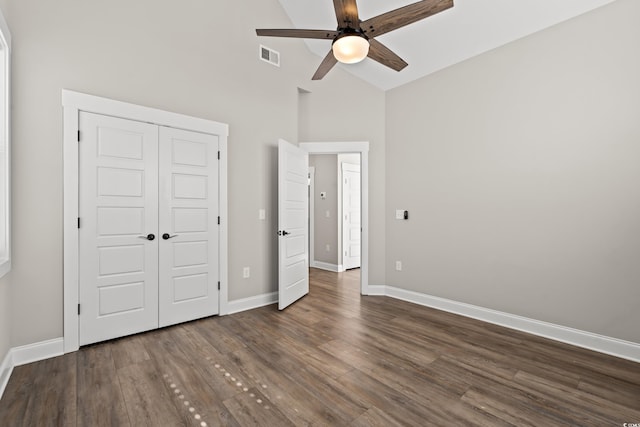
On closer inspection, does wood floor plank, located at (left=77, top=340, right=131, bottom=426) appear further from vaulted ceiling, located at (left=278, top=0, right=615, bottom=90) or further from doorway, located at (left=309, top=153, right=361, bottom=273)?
doorway, located at (left=309, top=153, right=361, bottom=273)

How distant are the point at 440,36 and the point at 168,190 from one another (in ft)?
11.1

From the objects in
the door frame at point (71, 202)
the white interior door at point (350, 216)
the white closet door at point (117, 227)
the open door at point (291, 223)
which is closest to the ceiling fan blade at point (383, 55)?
the open door at point (291, 223)

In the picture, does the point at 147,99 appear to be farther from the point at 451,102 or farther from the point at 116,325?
the point at 451,102

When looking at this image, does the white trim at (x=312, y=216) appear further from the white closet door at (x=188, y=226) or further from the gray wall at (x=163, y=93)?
the white closet door at (x=188, y=226)

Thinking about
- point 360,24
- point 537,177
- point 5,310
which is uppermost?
point 360,24

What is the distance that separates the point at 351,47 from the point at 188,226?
2362mm

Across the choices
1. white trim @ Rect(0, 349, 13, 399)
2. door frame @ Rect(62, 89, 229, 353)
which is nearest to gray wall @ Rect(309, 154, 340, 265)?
door frame @ Rect(62, 89, 229, 353)

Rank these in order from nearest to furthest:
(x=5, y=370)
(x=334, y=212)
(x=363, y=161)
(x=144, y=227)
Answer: (x=5, y=370), (x=144, y=227), (x=363, y=161), (x=334, y=212)

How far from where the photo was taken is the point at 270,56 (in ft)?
12.7

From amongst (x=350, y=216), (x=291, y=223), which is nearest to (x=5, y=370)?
(x=291, y=223)

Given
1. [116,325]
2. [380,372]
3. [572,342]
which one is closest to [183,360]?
[116,325]

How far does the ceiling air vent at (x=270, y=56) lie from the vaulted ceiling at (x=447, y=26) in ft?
1.03

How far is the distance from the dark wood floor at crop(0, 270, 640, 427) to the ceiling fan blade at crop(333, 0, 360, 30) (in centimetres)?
250

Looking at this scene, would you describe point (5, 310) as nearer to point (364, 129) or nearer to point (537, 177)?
point (364, 129)
